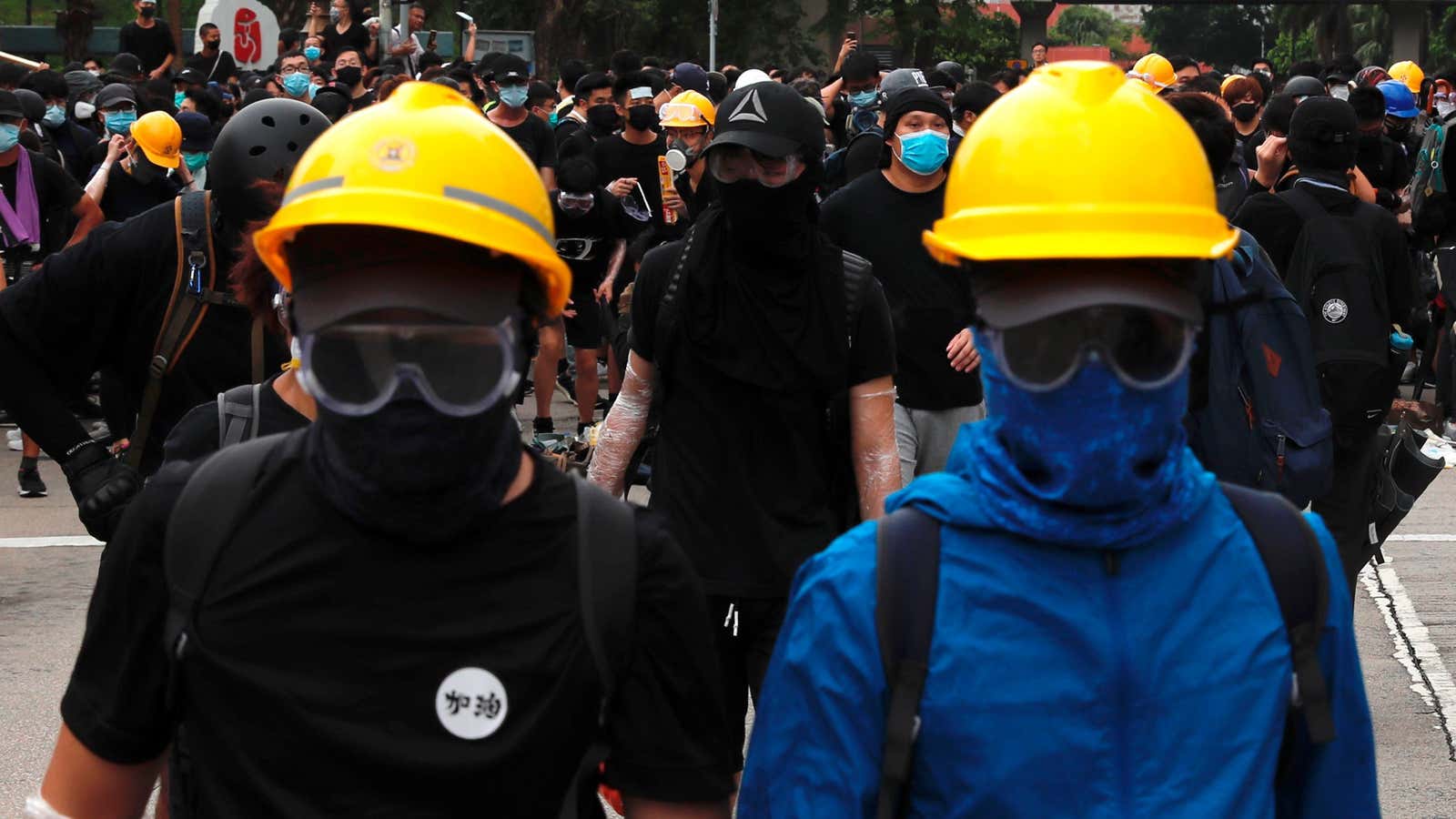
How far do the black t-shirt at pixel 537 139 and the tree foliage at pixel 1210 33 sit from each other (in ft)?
322

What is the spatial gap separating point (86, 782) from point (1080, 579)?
113 cm

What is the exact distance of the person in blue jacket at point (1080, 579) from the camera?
206cm

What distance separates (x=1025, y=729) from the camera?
2.06m

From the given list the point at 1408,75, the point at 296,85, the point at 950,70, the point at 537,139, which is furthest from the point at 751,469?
the point at 1408,75

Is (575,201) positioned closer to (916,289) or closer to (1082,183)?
(916,289)

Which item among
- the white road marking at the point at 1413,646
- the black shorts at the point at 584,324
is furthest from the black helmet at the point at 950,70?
the white road marking at the point at 1413,646

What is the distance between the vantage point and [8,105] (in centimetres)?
1137

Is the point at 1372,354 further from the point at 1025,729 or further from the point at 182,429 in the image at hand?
the point at 1025,729

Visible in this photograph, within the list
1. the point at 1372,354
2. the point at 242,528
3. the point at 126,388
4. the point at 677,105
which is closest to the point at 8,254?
the point at 677,105

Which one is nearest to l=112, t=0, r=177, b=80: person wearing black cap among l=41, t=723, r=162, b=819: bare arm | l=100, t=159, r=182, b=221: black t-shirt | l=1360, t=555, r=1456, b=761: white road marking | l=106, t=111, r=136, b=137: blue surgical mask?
l=106, t=111, r=136, b=137: blue surgical mask

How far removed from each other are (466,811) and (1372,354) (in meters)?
5.28

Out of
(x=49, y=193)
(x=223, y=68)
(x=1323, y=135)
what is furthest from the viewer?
(x=223, y=68)

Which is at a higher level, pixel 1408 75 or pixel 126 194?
pixel 126 194

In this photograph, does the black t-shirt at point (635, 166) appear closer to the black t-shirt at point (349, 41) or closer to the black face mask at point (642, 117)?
the black face mask at point (642, 117)
